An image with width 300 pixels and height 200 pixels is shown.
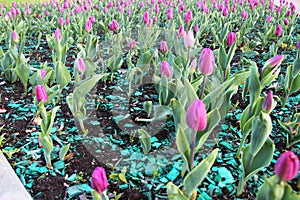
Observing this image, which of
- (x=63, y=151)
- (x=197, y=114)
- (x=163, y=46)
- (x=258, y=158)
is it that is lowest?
(x=63, y=151)

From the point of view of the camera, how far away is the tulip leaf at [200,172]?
1.16m

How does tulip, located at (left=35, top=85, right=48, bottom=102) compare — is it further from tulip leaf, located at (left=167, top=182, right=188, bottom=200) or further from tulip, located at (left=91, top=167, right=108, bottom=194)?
tulip leaf, located at (left=167, top=182, right=188, bottom=200)

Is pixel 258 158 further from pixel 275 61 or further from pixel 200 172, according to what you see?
pixel 275 61

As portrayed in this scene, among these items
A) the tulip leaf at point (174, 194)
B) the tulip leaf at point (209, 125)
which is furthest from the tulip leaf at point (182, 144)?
the tulip leaf at point (174, 194)

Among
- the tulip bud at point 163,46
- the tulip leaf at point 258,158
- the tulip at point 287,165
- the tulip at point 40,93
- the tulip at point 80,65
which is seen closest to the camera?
the tulip at point 287,165

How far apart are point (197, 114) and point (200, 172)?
0.71 feet

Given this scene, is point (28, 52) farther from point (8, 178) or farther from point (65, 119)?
point (8, 178)

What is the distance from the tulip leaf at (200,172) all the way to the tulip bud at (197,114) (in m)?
0.12

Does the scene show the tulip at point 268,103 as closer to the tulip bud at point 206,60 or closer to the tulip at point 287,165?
the tulip bud at point 206,60

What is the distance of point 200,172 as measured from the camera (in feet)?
3.83

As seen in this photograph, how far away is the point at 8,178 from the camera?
153 cm

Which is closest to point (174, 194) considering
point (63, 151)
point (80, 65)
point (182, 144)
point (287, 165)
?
point (182, 144)

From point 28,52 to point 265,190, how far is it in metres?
3.02

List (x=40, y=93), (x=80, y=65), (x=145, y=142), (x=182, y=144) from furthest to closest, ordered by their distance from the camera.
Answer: (x=80, y=65)
(x=145, y=142)
(x=40, y=93)
(x=182, y=144)
